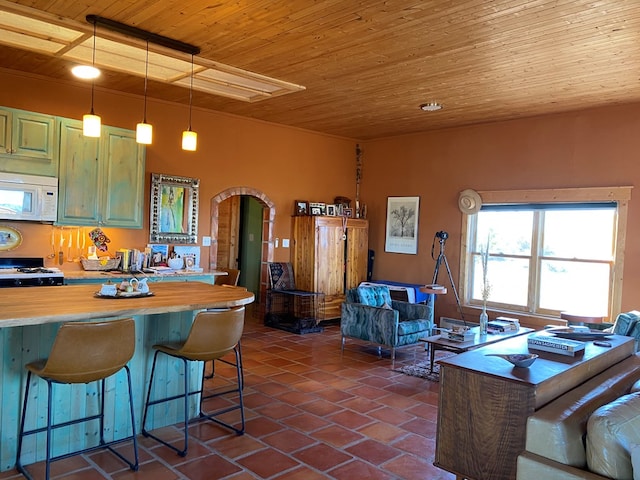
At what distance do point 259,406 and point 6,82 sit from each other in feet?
13.9

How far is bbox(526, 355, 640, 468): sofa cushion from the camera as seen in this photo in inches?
80.6

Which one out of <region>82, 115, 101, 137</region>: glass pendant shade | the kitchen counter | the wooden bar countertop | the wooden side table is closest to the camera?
the wooden side table

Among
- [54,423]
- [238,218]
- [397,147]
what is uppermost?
[397,147]

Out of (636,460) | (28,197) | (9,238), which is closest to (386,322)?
(636,460)

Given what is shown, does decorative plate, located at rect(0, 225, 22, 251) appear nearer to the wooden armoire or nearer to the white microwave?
the white microwave

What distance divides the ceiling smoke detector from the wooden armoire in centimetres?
220

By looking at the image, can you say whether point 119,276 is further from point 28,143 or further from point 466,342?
point 466,342

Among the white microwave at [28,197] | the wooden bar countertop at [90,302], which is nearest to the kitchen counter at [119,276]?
the white microwave at [28,197]

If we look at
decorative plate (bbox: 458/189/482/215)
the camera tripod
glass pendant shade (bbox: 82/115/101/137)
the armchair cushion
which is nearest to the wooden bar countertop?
glass pendant shade (bbox: 82/115/101/137)

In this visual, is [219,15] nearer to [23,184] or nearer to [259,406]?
[23,184]

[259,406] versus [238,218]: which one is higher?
[238,218]

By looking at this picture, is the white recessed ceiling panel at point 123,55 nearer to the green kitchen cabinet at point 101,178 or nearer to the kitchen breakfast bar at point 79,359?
the green kitchen cabinet at point 101,178

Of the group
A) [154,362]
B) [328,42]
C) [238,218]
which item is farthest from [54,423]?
[238,218]

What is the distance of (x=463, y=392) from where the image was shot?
2.61 m
